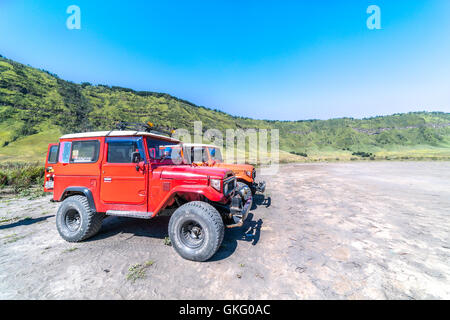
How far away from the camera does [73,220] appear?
177 inches

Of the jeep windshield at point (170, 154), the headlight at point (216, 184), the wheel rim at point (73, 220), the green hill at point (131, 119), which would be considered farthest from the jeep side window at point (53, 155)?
the green hill at point (131, 119)

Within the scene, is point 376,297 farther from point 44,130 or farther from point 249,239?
point 44,130

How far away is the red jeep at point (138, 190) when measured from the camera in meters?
3.55

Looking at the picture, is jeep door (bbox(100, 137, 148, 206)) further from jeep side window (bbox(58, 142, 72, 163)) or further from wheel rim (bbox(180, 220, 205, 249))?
jeep side window (bbox(58, 142, 72, 163))

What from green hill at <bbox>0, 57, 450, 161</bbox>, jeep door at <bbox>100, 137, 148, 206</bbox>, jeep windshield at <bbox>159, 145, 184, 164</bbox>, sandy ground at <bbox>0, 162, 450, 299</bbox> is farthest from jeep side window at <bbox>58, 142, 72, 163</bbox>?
green hill at <bbox>0, 57, 450, 161</bbox>

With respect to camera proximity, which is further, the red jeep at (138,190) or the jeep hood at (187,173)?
the jeep hood at (187,173)

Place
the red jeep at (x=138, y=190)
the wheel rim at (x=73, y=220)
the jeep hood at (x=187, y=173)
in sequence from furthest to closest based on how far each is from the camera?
the wheel rim at (x=73, y=220), the jeep hood at (x=187, y=173), the red jeep at (x=138, y=190)

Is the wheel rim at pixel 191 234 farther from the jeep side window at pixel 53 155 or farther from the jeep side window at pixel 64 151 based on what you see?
the jeep side window at pixel 53 155

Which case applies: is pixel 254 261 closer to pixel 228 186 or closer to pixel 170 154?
pixel 228 186

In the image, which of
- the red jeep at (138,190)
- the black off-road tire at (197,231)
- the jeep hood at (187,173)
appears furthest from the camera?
the jeep hood at (187,173)

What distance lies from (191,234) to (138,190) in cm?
148

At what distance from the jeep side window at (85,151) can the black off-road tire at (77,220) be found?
0.90 m
